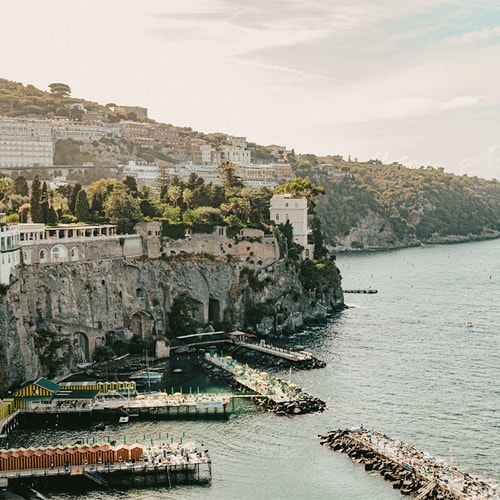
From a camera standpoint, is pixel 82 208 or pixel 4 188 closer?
pixel 82 208

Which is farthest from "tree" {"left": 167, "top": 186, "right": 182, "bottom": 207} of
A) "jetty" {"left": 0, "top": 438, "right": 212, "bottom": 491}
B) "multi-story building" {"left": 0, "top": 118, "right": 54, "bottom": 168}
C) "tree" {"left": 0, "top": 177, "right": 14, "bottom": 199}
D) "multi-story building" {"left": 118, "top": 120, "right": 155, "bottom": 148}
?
"multi-story building" {"left": 118, "top": 120, "right": 155, "bottom": 148}

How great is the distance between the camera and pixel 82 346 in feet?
261

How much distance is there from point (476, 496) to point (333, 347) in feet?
132

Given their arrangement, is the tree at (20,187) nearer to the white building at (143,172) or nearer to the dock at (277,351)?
the dock at (277,351)

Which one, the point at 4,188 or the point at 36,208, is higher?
the point at 4,188

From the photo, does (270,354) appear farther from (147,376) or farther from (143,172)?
(143,172)

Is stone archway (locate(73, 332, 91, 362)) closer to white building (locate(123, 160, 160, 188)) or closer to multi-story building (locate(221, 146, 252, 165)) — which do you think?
white building (locate(123, 160, 160, 188))

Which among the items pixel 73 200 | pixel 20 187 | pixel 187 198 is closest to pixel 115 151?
pixel 20 187

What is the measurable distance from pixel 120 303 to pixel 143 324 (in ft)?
13.4

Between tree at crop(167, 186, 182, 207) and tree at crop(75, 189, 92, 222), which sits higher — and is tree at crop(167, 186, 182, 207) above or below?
above

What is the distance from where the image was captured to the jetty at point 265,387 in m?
65.1

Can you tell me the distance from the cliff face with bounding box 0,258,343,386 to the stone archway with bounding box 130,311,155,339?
0.10 metres

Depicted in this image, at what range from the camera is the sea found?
5134cm

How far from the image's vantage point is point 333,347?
87.4m
